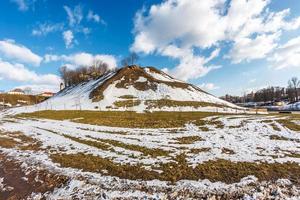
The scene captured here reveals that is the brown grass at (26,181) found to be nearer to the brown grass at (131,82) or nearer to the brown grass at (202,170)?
the brown grass at (202,170)

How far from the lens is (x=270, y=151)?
13.8 m

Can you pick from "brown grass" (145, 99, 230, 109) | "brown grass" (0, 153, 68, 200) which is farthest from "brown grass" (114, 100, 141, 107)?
"brown grass" (0, 153, 68, 200)

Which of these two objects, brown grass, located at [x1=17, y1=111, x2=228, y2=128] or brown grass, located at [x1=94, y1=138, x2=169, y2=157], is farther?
brown grass, located at [x1=17, y1=111, x2=228, y2=128]

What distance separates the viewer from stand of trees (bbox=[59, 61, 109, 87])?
106m

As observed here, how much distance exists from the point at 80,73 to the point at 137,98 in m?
61.1

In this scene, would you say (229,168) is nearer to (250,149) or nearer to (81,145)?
(250,149)

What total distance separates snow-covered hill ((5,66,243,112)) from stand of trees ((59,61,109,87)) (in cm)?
3301

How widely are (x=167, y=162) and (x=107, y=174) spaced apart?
3.58m

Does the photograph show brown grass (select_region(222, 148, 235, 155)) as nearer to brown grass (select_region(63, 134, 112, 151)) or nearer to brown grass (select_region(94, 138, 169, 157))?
brown grass (select_region(94, 138, 169, 157))

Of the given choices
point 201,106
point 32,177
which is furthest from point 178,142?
point 201,106

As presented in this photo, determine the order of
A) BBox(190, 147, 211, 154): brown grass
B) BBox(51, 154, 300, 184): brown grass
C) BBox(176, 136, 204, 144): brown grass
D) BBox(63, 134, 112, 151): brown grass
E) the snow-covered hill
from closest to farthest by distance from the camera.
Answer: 1. BBox(51, 154, 300, 184): brown grass
2. BBox(190, 147, 211, 154): brown grass
3. BBox(63, 134, 112, 151): brown grass
4. BBox(176, 136, 204, 144): brown grass
5. the snow-covered hill

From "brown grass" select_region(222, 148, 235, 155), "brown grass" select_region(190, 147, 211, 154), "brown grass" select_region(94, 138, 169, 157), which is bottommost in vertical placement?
"brown grass" select_region(222, 148, 235, 155)

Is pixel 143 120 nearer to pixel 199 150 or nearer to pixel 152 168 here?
pixel 199 150

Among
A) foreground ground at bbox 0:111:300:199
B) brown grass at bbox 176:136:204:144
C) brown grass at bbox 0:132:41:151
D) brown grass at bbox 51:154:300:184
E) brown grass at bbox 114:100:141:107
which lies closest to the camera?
foreground ground at bbox 0:111:300:199
